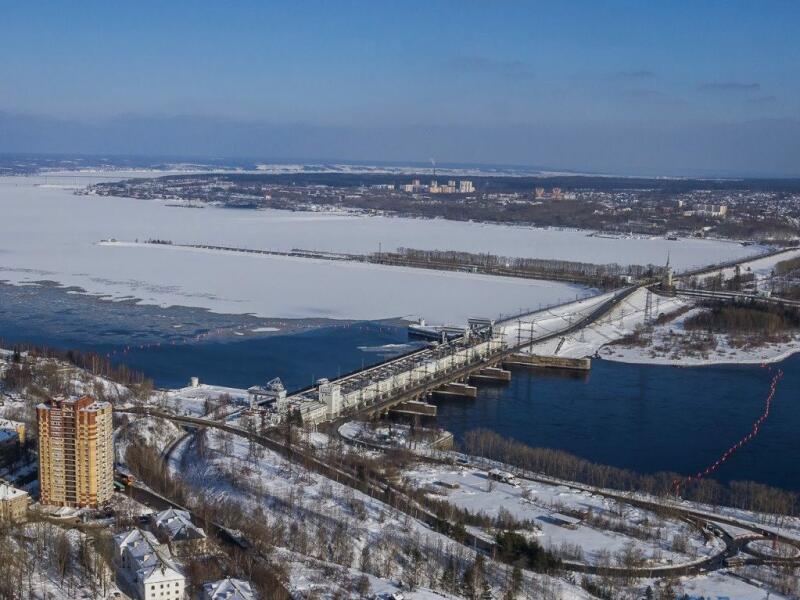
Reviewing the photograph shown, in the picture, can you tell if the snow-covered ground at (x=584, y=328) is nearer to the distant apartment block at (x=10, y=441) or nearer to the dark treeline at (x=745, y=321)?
the dark treeline at (x=745, y=321)

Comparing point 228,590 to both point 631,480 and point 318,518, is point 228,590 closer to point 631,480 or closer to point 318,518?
point 318,518

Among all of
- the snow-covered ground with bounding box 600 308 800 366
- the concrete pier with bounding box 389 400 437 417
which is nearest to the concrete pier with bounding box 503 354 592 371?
the snow-covered ground with bounding box 600 308 800 366

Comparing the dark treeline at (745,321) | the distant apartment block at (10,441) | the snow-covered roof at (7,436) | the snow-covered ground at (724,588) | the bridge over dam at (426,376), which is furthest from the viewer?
the dark treeline at (745,321)

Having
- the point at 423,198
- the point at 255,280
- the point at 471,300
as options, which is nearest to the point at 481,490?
the point at 471,300

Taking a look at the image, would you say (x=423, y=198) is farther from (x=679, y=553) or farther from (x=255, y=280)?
(x=679, y=553)

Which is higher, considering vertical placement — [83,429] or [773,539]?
[83,429]

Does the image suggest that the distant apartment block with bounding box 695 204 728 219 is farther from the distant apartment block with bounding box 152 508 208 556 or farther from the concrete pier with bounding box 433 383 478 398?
the distant apartment block with bounding box 152 508 208 556

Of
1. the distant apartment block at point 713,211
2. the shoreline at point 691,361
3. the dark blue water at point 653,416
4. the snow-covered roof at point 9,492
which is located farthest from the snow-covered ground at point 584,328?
the distant apartment block at point 713,211
